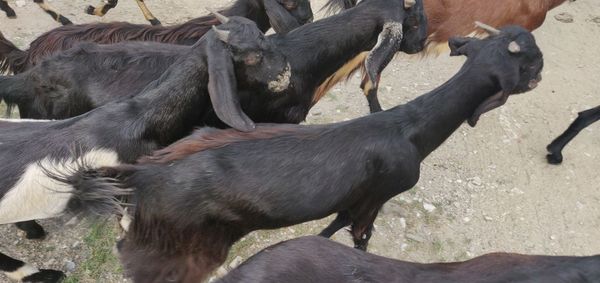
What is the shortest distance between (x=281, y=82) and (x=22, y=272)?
178cm

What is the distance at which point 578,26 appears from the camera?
6.38 meters

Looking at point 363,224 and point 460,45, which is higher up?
point 460,45

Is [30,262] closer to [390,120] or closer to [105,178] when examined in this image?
[105,178]

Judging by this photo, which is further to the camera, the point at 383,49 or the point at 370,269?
the point at 383,49

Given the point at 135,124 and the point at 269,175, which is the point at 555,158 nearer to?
the point at 269,175

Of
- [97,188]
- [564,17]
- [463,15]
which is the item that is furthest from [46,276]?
[564,17]

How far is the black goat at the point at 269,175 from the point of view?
8.92 feet

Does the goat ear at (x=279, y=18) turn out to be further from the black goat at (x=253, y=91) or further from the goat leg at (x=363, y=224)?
the goat leg at (x=363, y=224)

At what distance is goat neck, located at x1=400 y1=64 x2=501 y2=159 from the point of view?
314 centimetres

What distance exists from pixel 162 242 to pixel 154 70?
3.77 ft

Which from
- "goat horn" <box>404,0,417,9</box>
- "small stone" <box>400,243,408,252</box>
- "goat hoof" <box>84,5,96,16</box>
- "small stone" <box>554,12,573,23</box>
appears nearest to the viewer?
"goat horn" <box>404,0,417,9</box>

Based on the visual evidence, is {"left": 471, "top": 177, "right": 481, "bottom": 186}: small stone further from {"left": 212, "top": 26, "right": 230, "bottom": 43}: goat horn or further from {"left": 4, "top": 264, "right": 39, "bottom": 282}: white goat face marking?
{"left": 4, "top": 264, "right": 39, "bottom": 282}: white goat face marking

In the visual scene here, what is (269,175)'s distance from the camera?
9.00 feet

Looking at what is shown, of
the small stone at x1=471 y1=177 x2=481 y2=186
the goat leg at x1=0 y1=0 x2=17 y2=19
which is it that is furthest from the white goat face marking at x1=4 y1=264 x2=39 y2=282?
the goat leg at x1=0 y1=0 x2=17 y2=19
